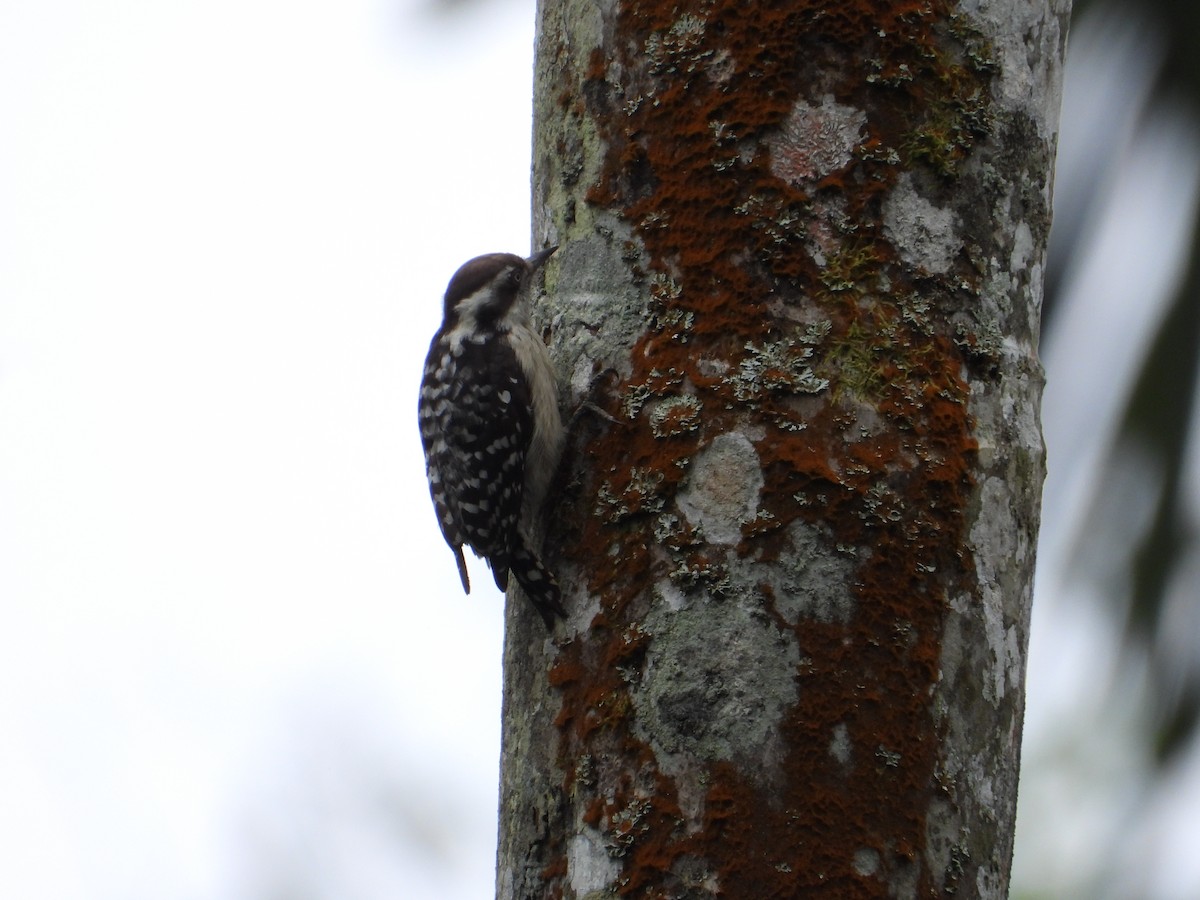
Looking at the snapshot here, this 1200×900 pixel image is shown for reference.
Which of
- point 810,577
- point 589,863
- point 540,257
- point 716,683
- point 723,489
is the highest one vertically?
point 540,257

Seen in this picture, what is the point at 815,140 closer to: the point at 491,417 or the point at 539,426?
the point at 539,426

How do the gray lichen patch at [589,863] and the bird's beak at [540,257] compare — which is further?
the bird's beak at [540,257]

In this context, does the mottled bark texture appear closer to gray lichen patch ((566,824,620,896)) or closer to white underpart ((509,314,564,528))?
gray lichen patch ((566,824,620,896))

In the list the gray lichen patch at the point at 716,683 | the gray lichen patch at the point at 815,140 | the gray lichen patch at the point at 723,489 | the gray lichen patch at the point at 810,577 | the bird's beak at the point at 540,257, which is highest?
the gray lichen patch at the point at 815,140

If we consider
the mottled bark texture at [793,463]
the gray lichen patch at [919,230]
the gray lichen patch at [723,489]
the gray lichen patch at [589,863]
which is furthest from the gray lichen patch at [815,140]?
the gray lichen patch at [589,863]

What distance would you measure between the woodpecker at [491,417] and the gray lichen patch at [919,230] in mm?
855

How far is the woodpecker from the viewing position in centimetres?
362

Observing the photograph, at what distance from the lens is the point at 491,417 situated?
4215mm

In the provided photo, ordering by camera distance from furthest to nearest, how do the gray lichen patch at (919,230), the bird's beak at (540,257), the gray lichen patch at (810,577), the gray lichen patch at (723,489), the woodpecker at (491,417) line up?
the woodpecker at (491,417)
the bird's beak at (540,257)
the gray lichen patch at (919,230)
the gray lichen patch at (723,489)
the gray lichen patch at (810,577)

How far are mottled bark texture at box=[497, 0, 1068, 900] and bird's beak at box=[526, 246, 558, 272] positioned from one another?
129 mm

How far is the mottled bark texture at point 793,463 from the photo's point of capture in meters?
2.48

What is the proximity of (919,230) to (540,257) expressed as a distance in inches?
38.1

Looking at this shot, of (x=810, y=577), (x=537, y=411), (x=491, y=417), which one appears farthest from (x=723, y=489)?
(x=491, y=417)

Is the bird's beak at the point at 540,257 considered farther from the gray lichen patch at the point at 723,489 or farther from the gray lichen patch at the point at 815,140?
the gray lichen patch at the point at 723,489
